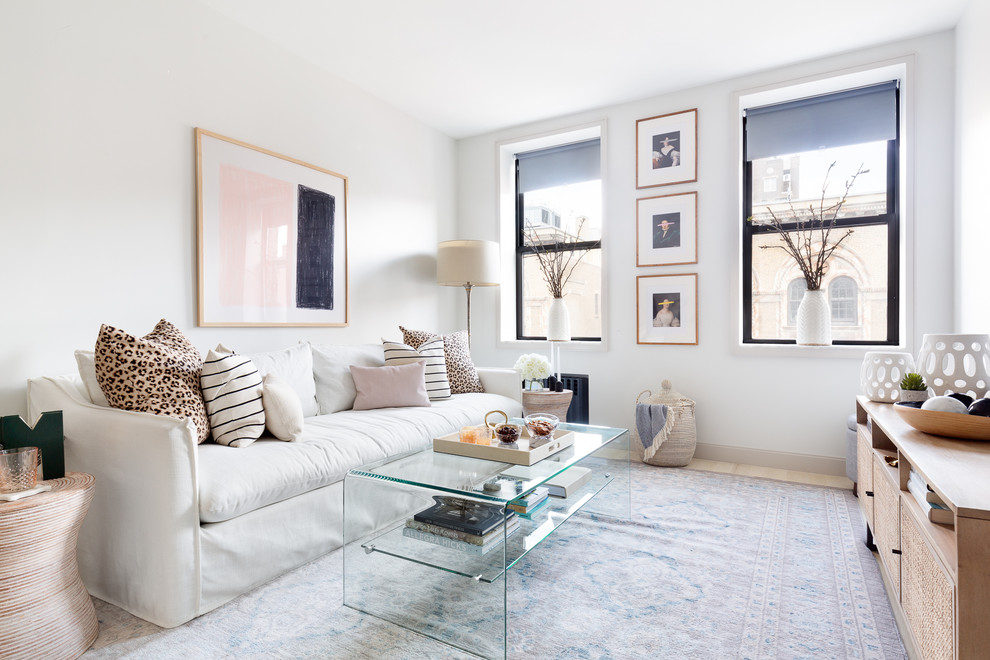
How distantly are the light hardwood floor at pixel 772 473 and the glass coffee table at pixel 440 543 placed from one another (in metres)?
1.88

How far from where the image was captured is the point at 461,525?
1.68 meters

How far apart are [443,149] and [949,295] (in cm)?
368

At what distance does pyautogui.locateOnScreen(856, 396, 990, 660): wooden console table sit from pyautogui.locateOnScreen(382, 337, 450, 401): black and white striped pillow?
7.25 ft

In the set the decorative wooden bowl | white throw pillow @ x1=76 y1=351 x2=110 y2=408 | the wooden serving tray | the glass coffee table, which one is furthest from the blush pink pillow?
the decorative wooden bowl

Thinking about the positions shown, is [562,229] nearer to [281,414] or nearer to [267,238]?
[267,238]

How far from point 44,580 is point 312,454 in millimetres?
857

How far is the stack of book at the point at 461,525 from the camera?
164 cm

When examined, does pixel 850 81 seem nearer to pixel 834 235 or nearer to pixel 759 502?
pixel 834 235

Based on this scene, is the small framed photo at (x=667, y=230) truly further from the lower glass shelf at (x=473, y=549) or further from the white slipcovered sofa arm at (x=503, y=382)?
the lower glass shelf at (x=473, y=549)

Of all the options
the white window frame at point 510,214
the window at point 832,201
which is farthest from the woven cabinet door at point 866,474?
the white window frame at point 510,214

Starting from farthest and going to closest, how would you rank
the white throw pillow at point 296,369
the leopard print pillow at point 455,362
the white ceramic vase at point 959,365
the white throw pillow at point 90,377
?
the leopard print pillow at point 455,362, the white throw pillow at point 296,369, the white throw pillow at point 90,377, the white ceramic vase at point 959,365

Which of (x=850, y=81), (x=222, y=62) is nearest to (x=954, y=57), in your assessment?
(x=850, y=81)

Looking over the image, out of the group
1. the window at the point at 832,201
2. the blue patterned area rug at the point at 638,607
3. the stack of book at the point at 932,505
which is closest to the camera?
the stack of book at the point at 932,505

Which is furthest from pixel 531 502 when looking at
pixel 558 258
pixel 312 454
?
pixel 558 258
